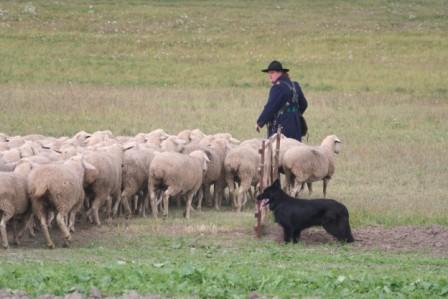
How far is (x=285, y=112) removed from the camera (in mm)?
19891

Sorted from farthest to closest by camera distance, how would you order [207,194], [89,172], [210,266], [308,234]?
[207,194]
[89,172]
[308,234]
[210,266]

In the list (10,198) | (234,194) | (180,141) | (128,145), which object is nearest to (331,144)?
(234,194)

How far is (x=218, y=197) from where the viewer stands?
21.2 metres

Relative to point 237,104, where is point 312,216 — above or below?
above

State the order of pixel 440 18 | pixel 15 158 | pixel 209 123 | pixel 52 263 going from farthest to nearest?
pixel 440 18
pixel 209 123
pixel 15 158
pixel 52 263

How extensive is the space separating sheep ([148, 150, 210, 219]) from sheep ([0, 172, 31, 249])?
3.30 meters

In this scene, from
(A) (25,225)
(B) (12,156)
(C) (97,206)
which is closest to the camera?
(A) (25,225)

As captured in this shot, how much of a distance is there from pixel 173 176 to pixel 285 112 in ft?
7.54

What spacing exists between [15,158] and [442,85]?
78.8 ft

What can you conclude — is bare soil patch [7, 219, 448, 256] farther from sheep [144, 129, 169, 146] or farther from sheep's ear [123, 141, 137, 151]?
sheep [144, 129, 169, 146]

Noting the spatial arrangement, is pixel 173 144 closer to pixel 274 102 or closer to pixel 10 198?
pixel 274 102

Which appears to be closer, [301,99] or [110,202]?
[110,202]

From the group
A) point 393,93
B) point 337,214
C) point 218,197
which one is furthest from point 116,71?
point 337,214

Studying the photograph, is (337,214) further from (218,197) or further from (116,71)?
(116,71)
